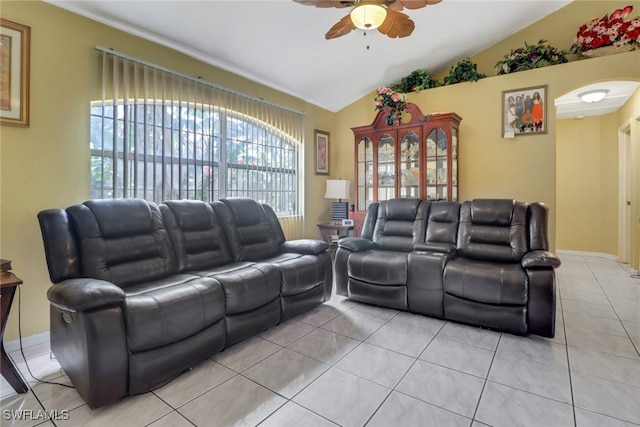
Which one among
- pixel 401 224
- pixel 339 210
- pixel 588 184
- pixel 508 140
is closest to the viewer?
pixel 401 224

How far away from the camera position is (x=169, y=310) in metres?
1.82

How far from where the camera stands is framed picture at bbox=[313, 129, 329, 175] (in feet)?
16.8

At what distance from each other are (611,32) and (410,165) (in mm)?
2631

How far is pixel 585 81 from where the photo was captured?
147 inches

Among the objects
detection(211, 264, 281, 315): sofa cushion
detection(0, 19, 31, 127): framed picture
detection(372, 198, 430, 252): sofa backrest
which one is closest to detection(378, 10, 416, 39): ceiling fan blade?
detection(372, 198, 430, 252): sofa backrest

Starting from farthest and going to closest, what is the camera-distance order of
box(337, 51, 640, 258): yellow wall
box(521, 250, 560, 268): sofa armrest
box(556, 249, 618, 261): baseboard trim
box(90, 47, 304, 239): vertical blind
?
box(556, 249, 618, 261): baseboard trim < box(337, 51, 640, 258): yellow wall < box(90, 47, 304, 239): vertical blind < box(521, 250, 560, 268): sofa armrest

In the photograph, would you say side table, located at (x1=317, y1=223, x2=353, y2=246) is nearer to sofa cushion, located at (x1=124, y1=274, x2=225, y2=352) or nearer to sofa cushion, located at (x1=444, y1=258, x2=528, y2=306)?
sofa cushion, located at (x1=444, y1=258, x2=528, y2=306)

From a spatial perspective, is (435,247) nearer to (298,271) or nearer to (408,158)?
(298,271)

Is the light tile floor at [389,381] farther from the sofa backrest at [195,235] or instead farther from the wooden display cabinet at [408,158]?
the wooden display cabinet at [408,158]

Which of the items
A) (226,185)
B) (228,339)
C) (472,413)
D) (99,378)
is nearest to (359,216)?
(226,185)

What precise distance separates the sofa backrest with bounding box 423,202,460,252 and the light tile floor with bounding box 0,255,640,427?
82 centimetres

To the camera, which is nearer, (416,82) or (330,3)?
(330,3)

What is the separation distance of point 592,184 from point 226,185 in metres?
6.11

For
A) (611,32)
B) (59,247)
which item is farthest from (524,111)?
(59,247)
